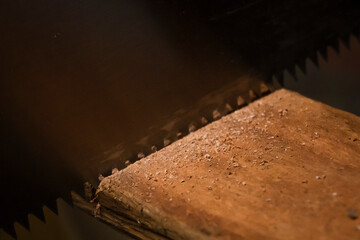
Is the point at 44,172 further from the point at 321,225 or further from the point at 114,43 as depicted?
the point at 321,225

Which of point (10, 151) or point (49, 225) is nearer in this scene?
point (10, 151)

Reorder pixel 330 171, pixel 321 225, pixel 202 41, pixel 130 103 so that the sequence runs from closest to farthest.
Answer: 1. pixel 321 225
2. pixel 330 171
3. pixel 130 103
4. pixel 202 41

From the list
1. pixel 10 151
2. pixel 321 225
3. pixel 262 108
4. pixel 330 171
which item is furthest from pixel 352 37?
pixel 10 151

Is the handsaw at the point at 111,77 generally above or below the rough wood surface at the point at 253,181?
above

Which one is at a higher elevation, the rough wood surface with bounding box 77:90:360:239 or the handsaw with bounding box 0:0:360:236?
the handsaw with bounding box 0:0:360:236

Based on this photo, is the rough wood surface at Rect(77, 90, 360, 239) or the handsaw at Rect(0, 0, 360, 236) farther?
the handsaw at Rect(0, 0, 360, 236)
